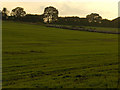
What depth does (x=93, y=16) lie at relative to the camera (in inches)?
6176

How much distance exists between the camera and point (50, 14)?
13075cm

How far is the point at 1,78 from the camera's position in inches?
465

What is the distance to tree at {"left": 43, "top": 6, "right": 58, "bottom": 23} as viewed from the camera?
131 m

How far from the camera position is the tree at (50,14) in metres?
131

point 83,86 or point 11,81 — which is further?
point 11,81

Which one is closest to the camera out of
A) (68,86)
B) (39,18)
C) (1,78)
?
(68,86)

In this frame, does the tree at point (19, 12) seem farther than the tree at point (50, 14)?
Yes

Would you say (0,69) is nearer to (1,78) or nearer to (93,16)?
(1,78)

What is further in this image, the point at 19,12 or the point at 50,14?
the point at 19,12

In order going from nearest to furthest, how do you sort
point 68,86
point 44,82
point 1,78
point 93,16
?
point 68,86, point 44,82, point 1,78, point 93,16

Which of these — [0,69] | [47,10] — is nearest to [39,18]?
[47,10]

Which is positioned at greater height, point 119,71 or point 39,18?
point 39,18

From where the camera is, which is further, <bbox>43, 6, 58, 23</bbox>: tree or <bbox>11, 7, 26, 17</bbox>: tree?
<bbox>11, 7, 26, 17</bbox>: tree

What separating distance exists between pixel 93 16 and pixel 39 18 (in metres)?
49.1
